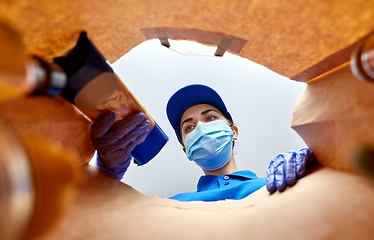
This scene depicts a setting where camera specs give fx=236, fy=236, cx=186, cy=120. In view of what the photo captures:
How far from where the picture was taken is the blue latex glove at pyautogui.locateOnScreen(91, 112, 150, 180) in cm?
78

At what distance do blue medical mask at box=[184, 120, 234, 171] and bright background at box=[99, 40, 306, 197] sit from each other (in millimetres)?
453

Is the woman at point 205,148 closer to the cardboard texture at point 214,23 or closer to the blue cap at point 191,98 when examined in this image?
the blue cap at point 191,98

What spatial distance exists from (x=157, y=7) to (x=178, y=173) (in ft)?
4.92

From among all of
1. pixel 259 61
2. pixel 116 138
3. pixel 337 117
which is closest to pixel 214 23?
pixel 259 61

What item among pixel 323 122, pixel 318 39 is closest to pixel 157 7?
pixel 318 39

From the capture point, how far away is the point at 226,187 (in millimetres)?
1274

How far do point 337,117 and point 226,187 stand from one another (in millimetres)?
797

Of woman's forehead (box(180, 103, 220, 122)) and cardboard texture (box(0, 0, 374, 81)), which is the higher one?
cardboard texture (box(0, 0, 374, 81))

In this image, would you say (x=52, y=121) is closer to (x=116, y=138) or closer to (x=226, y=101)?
(x=116, y=138)

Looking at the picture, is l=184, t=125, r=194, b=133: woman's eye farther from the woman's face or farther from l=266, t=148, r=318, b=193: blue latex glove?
l=266, t=148, r=318, b=193: blue latex glove

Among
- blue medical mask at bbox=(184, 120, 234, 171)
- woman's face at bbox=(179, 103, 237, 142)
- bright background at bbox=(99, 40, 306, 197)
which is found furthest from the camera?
bright background at bbox=(99, 40, 306, 197)

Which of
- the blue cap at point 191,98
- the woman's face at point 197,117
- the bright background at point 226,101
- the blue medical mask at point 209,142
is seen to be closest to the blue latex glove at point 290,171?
the blue medical mask at point 209,142

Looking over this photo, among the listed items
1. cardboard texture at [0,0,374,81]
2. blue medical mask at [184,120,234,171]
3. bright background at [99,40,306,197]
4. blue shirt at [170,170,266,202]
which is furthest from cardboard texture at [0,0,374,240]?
bright background at [99,40,306,197]

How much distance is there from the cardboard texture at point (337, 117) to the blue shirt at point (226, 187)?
0.51 meters
